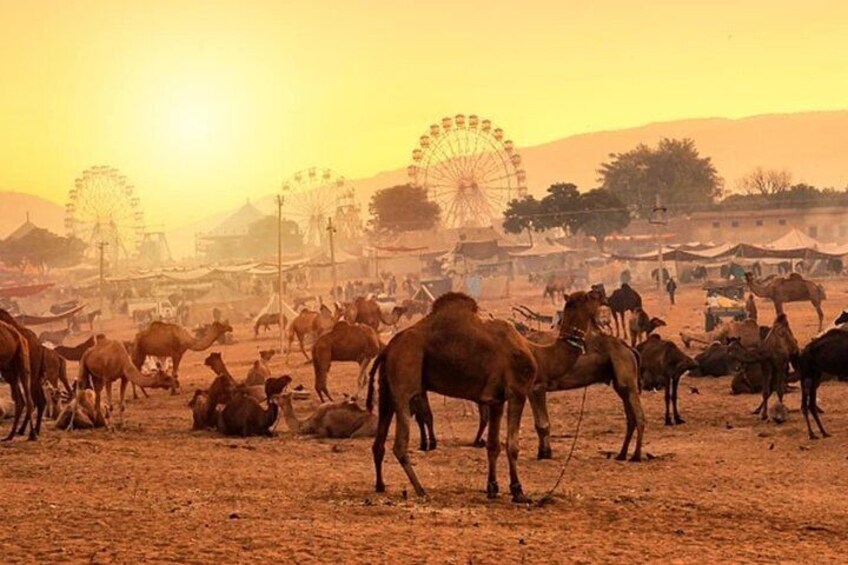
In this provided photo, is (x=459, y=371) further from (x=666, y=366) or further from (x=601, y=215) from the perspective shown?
(x=601, y=215)

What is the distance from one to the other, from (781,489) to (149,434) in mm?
10222

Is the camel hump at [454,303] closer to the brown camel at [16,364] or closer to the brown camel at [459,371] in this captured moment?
the brown camel at [459,371]

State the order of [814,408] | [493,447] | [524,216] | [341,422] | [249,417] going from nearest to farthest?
[493,447]
[814,408]
[341,422]
[249,417]
[524,216]

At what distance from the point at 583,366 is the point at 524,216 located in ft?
301

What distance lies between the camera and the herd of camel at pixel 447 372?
12117 millimetres

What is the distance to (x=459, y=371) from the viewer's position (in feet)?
39.8

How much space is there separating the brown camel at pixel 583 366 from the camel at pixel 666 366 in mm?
3539

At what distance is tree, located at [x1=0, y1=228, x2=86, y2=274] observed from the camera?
143 meters

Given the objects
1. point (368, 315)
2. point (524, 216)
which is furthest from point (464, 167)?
point (368, 315)

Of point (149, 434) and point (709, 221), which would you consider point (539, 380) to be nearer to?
Answer: point (149, 434)

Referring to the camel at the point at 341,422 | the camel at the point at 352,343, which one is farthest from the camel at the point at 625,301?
the camel at the point at 341,422

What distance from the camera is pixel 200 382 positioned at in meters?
31.1

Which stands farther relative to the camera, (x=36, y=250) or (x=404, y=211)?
(x=404, y=211)

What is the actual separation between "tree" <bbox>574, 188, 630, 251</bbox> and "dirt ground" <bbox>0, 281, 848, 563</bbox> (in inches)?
3296
